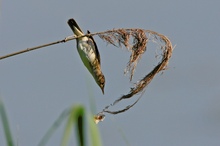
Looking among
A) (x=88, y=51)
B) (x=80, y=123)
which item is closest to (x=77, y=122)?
(x=80, y=123)

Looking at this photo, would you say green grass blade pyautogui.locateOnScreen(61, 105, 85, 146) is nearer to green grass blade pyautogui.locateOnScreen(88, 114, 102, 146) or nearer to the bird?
green grass blade pyautogui.locateOnScreen(88, 114, 102, 146)

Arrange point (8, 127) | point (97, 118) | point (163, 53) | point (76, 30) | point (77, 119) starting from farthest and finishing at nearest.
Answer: point (76, 30), point (163, 53), point (97, 118), point (8, 127), point (77, 119)

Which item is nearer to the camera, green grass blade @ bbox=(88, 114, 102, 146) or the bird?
green grass blade @ bbox=(88, 114, 102, 146)

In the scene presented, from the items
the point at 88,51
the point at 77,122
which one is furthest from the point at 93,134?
the point at 88,51

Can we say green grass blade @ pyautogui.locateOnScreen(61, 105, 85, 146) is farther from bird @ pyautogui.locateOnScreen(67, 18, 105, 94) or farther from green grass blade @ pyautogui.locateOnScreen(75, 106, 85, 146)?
bird @ pyautogui.locateOnScreen(67, 18, 105, 94)

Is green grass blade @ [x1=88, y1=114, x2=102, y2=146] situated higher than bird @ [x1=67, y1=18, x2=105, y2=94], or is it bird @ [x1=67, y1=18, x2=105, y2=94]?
bird @ [x1=67, y1=18, x2=105, y2=94]

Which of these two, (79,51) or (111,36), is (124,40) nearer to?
(111,36)

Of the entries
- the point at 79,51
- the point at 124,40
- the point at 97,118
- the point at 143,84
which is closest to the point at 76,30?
the point at 79,51

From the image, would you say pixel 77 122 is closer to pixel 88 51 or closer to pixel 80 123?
pixel 80 123

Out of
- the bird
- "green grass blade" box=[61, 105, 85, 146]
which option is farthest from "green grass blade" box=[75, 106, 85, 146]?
the bird

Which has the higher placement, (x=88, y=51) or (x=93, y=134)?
(x=88, y=51)

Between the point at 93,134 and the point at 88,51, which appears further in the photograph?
the point at 88,51
